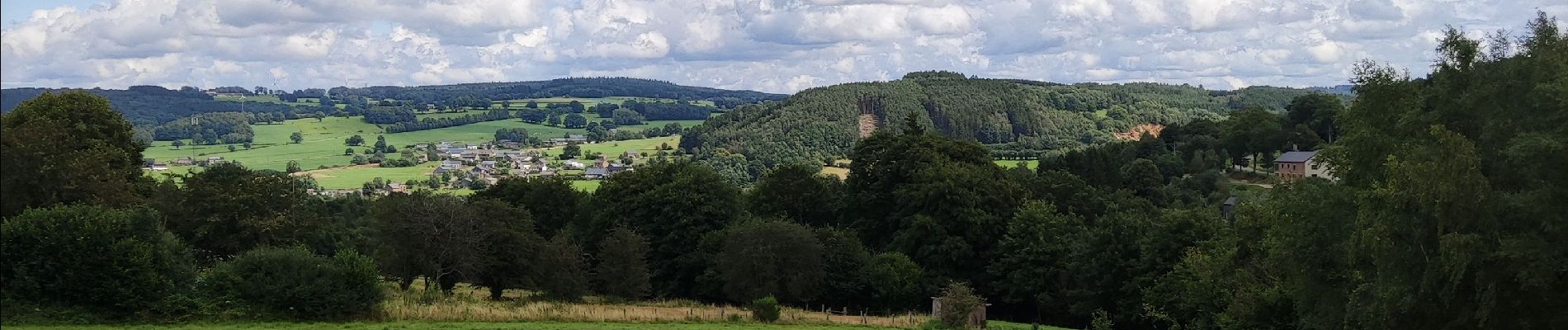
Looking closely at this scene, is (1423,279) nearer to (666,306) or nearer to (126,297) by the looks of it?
(666,306)

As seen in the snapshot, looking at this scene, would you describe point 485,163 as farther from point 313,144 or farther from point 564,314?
point 564,314

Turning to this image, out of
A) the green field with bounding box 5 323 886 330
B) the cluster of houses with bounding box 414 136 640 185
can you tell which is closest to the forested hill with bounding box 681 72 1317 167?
the cluster of houses with bounding box 414 136 640 185

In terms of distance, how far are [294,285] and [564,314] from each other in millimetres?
7646

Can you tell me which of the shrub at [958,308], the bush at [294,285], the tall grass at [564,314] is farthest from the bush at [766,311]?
the bush at [294,285]

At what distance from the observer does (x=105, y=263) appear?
27.2 meters

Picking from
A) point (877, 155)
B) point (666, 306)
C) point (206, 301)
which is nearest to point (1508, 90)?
point (666, 306)

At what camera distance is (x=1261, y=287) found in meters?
32.0

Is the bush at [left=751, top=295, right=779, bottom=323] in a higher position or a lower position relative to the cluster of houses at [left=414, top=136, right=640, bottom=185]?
higher

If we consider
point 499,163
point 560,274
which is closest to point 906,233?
point 560,274

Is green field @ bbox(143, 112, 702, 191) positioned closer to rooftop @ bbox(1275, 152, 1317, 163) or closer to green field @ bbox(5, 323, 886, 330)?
rooftop @ bbox(1275, 152, 1317, 163)

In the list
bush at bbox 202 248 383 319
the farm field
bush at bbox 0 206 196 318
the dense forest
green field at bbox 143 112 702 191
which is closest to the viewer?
the dense forest

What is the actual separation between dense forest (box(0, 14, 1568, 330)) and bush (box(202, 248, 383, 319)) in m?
0.07

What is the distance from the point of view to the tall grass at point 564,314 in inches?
1264

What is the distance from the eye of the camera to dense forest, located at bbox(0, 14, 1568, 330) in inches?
861
